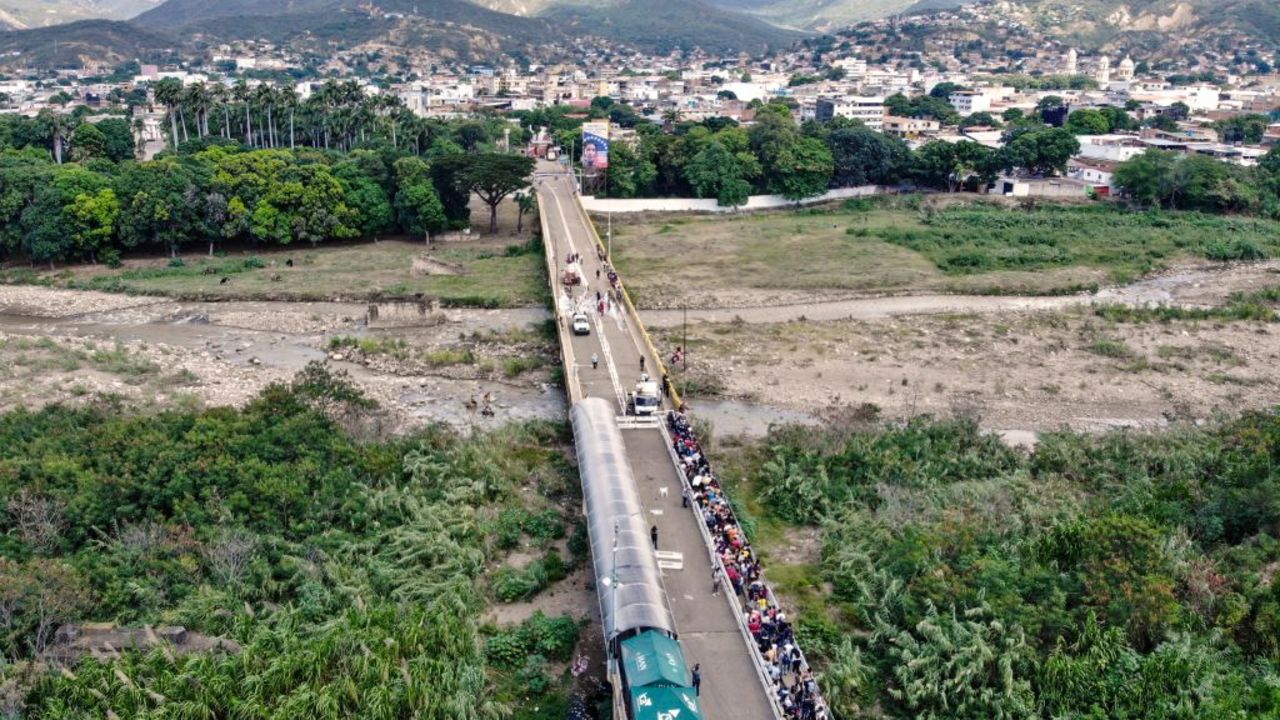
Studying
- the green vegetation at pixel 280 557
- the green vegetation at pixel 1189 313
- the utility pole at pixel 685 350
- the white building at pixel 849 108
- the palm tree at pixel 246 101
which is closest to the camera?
the green vegetation at pixel 280 557

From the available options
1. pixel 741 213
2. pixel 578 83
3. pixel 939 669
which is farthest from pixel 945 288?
pixel 578 83

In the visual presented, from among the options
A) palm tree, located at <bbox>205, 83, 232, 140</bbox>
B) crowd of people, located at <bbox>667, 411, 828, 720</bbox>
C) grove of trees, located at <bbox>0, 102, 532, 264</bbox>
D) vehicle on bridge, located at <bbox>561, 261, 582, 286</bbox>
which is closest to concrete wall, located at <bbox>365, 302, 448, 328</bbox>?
vehicle on bridge, located at <bbox>561, 261, 582, 286</bbox>

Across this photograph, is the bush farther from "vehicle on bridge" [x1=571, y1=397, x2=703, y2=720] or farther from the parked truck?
the parked truck

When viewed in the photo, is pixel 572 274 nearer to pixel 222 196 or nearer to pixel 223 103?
pixel 222 196

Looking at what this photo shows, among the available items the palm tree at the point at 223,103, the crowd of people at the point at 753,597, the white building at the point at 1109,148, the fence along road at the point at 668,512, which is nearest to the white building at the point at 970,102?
the white building at the point at 1109,148

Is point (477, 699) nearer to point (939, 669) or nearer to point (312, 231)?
point (939, 669)

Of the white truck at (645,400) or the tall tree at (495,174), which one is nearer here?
the white truck at (645,400)

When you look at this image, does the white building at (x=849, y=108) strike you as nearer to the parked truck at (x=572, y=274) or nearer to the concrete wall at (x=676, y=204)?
the concrete wall at (x=676, y=204)
